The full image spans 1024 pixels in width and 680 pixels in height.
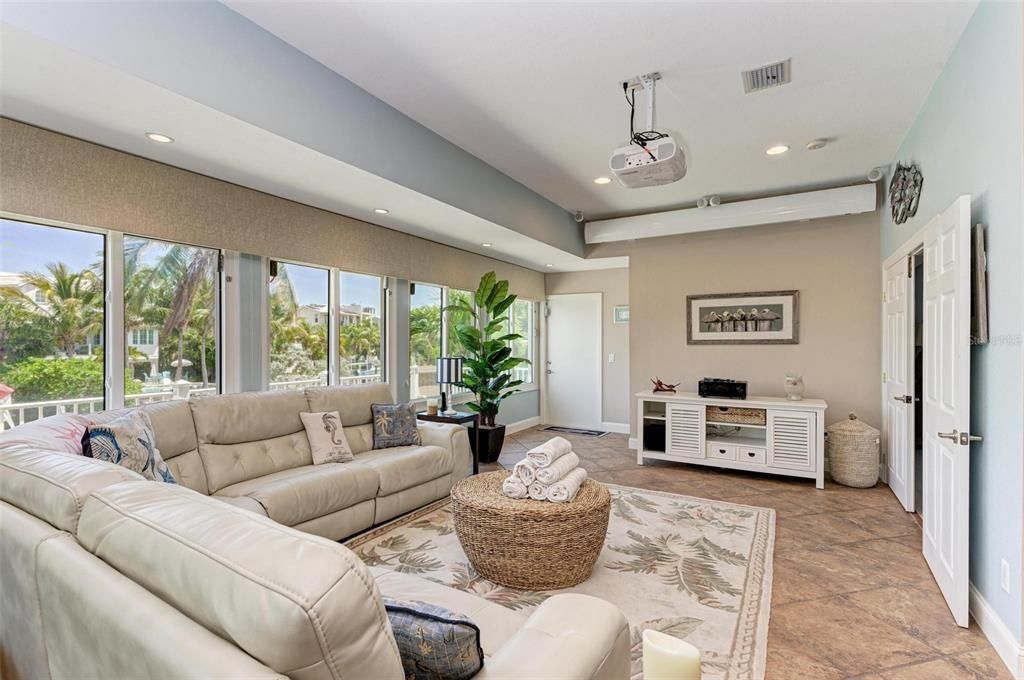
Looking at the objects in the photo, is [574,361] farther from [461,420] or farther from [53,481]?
[53,481]

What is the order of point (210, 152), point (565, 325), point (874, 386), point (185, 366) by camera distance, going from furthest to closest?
point (565, 325), point (874, 386), point (185, 366), point (210, 152)

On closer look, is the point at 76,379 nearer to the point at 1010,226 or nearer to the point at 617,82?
the point at 617,82

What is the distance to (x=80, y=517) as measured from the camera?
1.08 metres

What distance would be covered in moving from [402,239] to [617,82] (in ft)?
8.51

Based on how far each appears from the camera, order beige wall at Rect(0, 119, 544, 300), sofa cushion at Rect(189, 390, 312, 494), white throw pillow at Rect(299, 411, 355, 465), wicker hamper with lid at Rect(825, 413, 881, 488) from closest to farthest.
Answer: beige wall at Rect(0, 119, 544, 300), sofa cushion at Rect(189, 390, 312, 494), white throw pillow at Rect(299, 411, 355, 465), wicker hamper with lid at Rect(825, 413, 881, 488)

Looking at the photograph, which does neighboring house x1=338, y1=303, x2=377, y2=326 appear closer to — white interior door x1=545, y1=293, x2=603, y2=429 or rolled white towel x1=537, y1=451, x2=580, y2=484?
rolled white towel x1=537, y1=451, x2=580, y2=484

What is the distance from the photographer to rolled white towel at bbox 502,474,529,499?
8.71 feet

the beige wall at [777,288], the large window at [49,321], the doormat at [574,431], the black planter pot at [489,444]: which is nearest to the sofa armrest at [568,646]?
the large window at [49,321]

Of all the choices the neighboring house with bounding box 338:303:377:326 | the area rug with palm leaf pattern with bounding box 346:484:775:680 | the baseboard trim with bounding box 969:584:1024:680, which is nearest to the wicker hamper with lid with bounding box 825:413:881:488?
the area rug with palm leaf pattern with bounding box 346:484:775:680

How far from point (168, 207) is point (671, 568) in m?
3.59

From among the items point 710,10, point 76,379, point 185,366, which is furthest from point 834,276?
point 76,379

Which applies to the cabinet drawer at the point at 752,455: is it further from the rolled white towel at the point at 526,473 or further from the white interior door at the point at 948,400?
the rolled white towel at the point at 526,473

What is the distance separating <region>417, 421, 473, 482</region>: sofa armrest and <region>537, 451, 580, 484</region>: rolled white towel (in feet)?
4.58

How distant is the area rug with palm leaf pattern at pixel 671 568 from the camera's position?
7.09 ft
